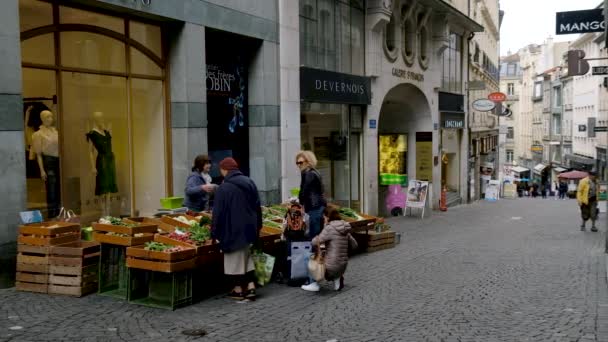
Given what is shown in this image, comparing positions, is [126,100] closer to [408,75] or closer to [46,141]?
[46,141]

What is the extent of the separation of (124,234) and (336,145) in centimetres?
1158

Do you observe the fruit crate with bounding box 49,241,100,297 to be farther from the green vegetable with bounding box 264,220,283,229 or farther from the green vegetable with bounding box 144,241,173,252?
the green vegetable with bounding box 264,220,283,229

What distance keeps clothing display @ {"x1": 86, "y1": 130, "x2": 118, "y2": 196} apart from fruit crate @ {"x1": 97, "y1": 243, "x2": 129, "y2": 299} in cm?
292

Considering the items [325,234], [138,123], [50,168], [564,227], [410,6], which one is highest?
[410,6]

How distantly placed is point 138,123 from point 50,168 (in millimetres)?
2310

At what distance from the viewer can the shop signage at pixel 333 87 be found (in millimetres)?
16234

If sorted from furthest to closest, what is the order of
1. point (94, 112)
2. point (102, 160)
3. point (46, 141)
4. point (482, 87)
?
1. point (482, 87)
2. point (102, 160)
3. point (94, 112)
4. point (46, 141)

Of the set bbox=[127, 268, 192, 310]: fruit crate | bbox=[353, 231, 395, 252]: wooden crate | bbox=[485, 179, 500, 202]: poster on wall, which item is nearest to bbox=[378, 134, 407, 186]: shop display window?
bbox=[353, 231, 395, 252]: wooden crate

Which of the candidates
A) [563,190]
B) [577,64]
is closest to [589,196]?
[577,64]

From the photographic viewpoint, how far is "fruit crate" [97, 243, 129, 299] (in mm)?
8312

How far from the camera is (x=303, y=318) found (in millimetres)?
7641

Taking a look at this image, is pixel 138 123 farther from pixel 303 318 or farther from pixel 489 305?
pixel 489 305

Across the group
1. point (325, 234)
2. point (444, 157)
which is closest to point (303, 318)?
point (325, 234)

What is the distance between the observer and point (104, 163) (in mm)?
11320
